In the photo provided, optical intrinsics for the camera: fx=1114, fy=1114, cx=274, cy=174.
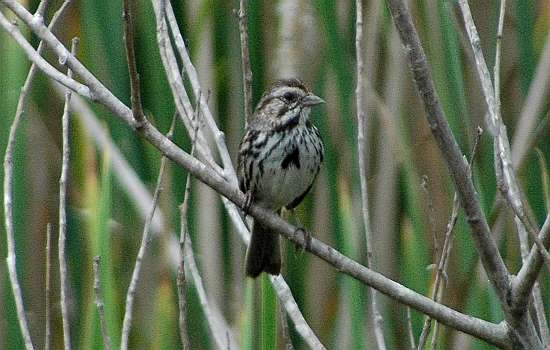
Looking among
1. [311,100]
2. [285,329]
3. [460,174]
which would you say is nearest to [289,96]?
[311,100]

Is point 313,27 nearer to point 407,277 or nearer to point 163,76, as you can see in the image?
point 163,76

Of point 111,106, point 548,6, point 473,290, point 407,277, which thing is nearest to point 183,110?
point 111,106

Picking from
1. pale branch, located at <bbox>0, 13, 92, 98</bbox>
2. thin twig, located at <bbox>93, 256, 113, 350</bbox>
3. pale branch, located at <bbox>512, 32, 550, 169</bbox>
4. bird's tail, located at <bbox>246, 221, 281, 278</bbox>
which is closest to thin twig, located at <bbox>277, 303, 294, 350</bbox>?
bird's tail, located at <bbox>246, 221, 281, 278</bbox>

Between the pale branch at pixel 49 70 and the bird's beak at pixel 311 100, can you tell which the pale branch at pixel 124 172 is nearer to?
the bird's beak at pixel 311 100

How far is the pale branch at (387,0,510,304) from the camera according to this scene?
5.73 ft

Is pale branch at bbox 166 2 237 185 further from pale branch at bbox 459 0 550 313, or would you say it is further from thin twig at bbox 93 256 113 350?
pale branch at bbox 459 0 550 313

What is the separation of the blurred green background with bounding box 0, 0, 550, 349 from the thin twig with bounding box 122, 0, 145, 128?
59cm

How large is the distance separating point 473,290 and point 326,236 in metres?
0.54

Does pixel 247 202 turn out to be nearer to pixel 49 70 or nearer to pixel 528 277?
pixel 49 70

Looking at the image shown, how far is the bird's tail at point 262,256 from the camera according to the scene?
256 centimetres

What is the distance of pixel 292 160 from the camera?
2.77m

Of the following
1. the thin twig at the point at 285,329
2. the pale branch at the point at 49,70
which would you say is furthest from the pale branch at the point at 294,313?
the pale branch at the point at 49,70

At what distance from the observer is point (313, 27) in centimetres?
296

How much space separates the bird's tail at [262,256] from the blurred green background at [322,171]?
73 mm
